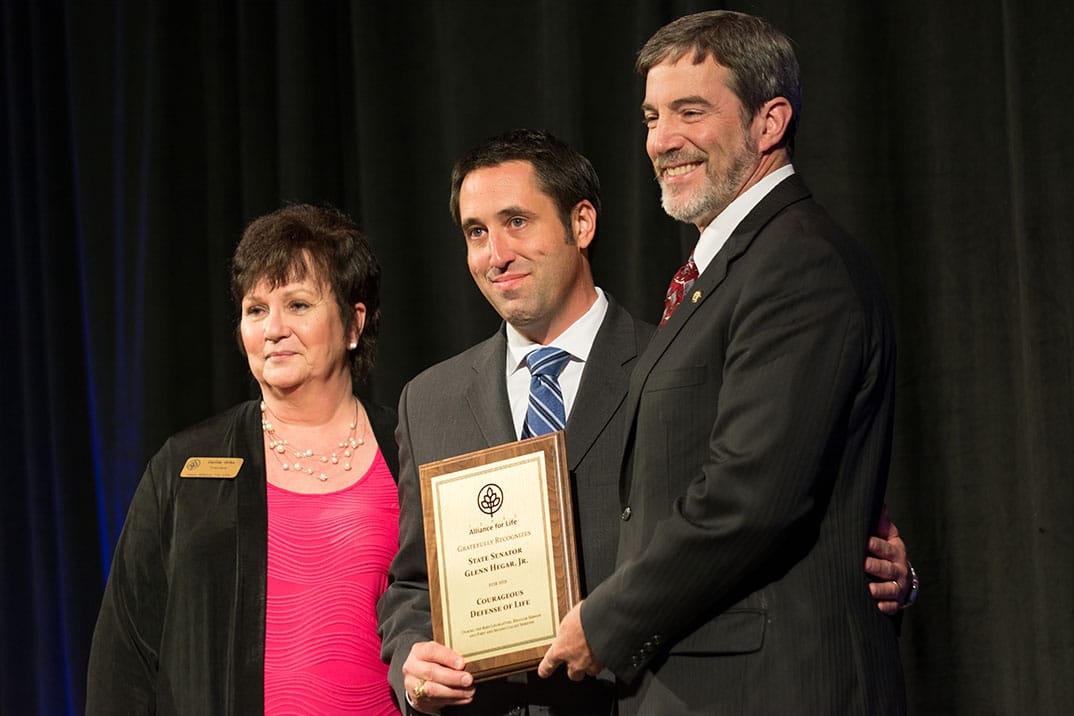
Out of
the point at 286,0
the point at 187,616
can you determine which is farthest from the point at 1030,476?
the point at 286,0

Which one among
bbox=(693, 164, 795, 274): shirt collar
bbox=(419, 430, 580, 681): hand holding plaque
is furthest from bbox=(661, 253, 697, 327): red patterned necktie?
bbox=(419, 430, 580, 681): hand holding plaque

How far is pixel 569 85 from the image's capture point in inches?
146

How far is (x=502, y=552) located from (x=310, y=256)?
99 centimetres

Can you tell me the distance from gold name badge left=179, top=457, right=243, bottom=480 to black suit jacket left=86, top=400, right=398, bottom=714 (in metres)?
0.01

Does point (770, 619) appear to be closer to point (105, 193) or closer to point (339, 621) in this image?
point (339, 621)

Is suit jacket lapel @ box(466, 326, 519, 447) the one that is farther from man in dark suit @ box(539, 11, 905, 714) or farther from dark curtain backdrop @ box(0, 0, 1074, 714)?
dark curtain backdrop @ box(0, 0, 1074, 714)

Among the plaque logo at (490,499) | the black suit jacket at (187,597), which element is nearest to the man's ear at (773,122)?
the plaque logo at (490,499)

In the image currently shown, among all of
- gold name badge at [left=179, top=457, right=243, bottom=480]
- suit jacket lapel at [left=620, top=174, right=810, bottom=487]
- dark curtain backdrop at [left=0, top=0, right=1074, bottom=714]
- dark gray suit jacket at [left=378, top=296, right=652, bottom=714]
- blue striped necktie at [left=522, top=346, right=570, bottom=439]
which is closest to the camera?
suit jacket lapel at [left=620, top=174, right=810, bottom=487]

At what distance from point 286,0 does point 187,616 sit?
2.22m

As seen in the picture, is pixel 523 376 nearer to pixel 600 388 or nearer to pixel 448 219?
pixel 600 388

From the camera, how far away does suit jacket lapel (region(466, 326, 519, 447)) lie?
95.3 inches

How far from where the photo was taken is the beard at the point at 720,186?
2.12m

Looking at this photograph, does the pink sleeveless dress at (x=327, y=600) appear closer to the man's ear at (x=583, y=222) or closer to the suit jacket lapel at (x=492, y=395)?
the suit jacket lapel at (x=492, y=395)

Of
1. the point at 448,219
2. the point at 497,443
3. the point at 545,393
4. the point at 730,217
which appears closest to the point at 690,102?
the point at 730,217
